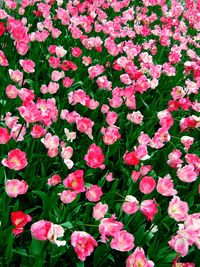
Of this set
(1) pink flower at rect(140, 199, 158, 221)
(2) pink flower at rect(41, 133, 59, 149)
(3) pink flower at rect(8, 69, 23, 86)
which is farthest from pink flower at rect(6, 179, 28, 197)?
(3) pink flower at rect(8, 69, 23, 86)

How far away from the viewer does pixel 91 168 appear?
2.37 metres

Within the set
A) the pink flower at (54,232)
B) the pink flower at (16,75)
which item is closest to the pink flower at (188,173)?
the pink flower at (54,232)

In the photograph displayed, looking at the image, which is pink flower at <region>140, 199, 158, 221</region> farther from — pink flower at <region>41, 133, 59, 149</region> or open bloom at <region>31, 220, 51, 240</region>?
pink flower at <region>41, 133, 59, 149</region>

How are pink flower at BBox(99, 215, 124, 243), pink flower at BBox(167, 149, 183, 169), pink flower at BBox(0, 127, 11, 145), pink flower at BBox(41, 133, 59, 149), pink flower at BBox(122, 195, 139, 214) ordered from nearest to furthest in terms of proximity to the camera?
pink flower at BBox(99, 215, 124, 243) → pink flower at BBox(122, 195, 139, 214) → pink flower at BBox(0, 127, 11, 145) → pink flower at BBox(41, 133, 59, 149) → pink flower at BBox(167, 149, 183, 169)

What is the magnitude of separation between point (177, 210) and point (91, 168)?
69cm

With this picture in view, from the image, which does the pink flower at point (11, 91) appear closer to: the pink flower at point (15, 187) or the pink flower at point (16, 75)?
the pink flower at point (16, 75)

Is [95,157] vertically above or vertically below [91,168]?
above

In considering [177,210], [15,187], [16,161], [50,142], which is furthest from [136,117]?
[15,187]

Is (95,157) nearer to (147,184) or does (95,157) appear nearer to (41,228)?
(147,184)

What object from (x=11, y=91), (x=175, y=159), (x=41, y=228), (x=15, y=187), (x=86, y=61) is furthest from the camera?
(x=86, y=61)

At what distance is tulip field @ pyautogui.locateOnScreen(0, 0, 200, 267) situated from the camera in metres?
1.71

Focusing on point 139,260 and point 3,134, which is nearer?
point 139,260

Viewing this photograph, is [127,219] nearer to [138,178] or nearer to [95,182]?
[138,178]

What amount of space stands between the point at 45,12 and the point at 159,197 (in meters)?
2.10
